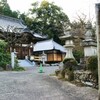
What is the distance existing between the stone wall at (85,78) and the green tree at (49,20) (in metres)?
31.8

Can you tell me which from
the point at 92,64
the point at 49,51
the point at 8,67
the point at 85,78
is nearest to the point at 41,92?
the point at 85,78

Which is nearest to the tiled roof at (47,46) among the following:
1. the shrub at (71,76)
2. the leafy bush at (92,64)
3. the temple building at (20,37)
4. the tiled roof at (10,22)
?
the temple building at (20,37)

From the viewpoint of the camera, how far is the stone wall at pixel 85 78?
9166 millimetres

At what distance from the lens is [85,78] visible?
9711 millimetres

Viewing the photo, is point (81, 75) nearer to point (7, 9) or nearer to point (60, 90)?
point (60, 90)

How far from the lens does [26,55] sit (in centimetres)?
3394

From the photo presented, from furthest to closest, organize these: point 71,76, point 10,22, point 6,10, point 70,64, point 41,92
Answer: point 6,10 → point 10,22 → point 70,64 → point 71,76 → point 41,92

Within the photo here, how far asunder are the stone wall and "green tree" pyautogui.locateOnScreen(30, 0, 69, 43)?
1253 inches

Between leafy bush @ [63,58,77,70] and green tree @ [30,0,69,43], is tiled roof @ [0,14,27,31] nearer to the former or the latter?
green tree @ [30,0,69,43]

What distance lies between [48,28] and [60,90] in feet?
112

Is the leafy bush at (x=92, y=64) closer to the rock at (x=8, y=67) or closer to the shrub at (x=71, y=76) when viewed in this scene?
the shrub at (x=71, y=76)

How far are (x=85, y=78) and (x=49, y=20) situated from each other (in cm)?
3378

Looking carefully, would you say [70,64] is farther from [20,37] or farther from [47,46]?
[47,46]

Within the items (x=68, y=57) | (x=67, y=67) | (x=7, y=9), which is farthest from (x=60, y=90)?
(x=7, y=9)
